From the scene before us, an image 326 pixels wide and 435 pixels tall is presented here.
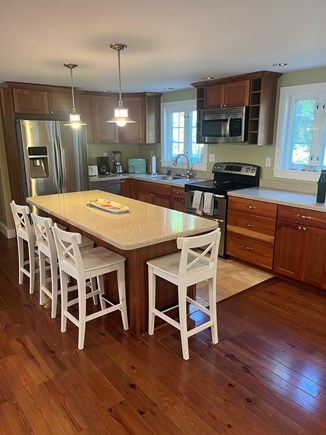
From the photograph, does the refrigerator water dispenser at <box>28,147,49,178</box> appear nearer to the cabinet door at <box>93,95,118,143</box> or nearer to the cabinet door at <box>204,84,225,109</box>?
the cabinet door at <box>93,95,118,143</box>

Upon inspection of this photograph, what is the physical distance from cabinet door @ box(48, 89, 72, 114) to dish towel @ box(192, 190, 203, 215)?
2.41m

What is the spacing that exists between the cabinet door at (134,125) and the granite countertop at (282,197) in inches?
96.7

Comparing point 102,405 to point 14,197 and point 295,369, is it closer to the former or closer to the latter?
point 295,369

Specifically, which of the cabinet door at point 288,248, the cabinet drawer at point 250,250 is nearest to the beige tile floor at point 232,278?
the cabinet drawer at point 250,250

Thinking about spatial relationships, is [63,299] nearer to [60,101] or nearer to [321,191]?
[321,191]

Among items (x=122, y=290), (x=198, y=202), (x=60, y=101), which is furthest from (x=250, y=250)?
(x=60, y=101)

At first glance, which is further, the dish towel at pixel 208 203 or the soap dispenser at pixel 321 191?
the dish towel at pixel 208 203

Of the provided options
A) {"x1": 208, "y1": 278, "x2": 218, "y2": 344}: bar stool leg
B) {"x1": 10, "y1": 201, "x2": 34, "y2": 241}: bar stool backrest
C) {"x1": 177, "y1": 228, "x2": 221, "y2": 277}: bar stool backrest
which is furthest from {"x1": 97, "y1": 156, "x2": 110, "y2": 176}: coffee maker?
{"x1": 208, "y1": 278, "x2": 218, "y2": 344}: bar stool leg

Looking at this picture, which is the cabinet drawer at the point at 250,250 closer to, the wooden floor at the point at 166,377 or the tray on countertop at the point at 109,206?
the wooden floor at the point at 166,377

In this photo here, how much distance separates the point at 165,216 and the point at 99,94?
3.40m

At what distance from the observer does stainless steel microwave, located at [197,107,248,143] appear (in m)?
4.10

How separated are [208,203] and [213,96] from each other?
1.47 meters

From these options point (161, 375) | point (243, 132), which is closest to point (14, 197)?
point (243, 132)

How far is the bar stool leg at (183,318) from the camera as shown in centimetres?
228
